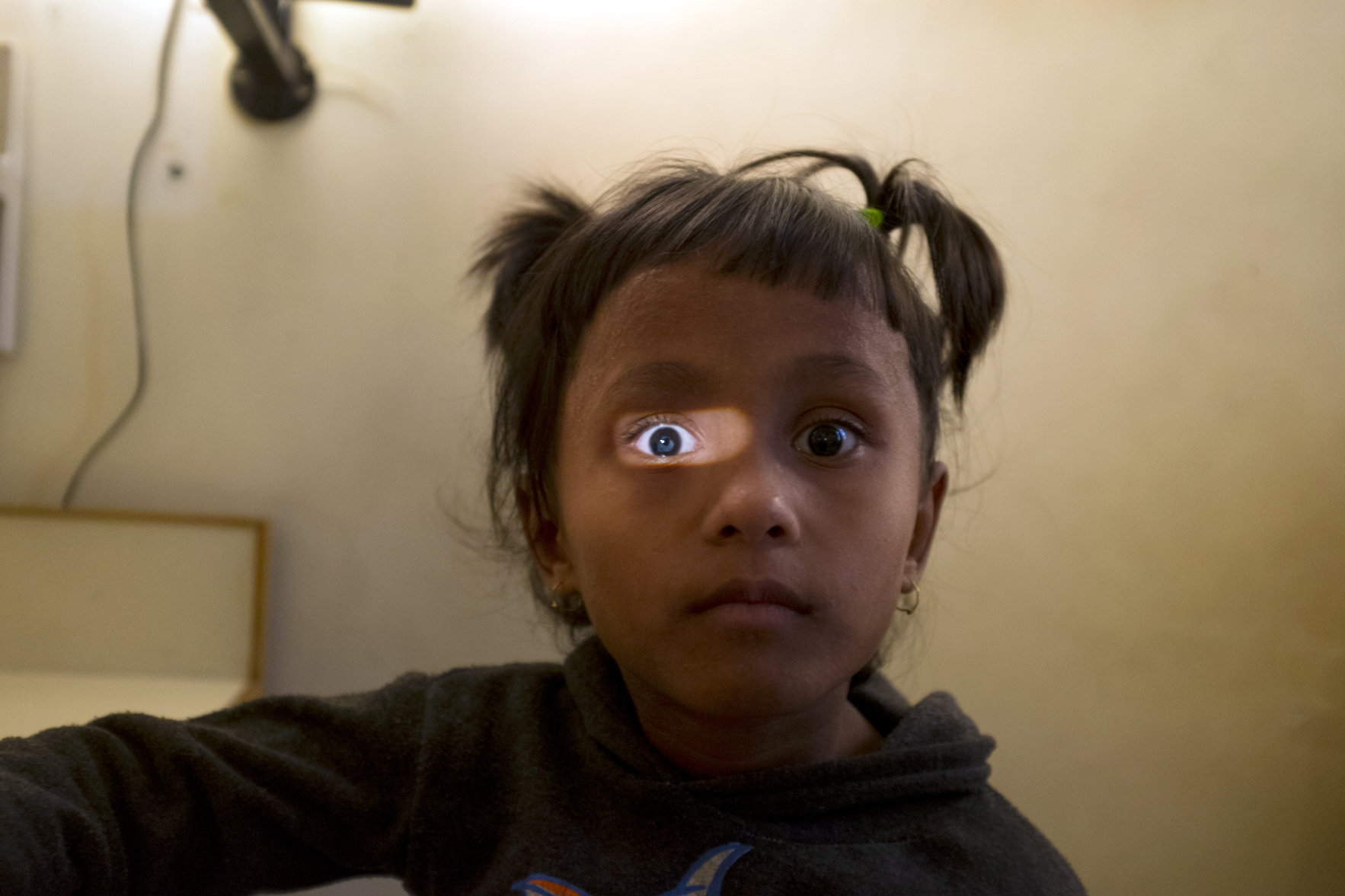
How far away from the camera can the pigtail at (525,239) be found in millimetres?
665

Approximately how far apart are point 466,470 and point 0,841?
0.47m

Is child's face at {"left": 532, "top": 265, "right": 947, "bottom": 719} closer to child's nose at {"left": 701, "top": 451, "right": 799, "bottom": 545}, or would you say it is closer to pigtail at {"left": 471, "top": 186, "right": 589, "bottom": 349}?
child's nose at {"left": 701, "top": 451, "right": 799, "bottom": 545}

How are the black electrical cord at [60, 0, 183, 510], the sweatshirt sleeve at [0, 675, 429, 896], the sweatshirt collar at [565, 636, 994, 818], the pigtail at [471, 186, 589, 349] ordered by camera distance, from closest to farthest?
1. the sweatshirt sleeve at [0, 675, 429, 896]
2. the sweatshirt collar at [565, 636, 994, 818]
3. the pigtail at [471, 186, 589, 349]
4. the black electrical cord at [60, 0, 183, 510]

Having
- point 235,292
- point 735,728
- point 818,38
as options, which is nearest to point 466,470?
point 235,292

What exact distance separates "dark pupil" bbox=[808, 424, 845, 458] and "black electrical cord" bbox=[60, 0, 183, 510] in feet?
2.21

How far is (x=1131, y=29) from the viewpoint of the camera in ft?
2.71

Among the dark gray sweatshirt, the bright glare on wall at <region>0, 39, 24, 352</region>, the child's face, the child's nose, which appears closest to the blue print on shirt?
the dark gray sweatshirt

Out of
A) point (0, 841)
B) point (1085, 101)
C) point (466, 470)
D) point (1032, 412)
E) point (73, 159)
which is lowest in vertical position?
point (0, 841)

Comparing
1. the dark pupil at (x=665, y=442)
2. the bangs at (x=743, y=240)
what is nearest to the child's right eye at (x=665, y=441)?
the dark pupil at (x=665, y=442)

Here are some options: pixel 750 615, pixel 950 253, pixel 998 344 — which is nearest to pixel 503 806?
pixel 750 615

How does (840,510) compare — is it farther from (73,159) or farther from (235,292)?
(73,159)

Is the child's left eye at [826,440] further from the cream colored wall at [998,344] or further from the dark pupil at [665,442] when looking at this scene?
the cream colored wall at [998,344]

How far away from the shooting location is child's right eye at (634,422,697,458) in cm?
49

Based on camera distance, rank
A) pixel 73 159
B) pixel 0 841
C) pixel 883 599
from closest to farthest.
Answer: pixel 0 841 → pixel 883 599 → pixel 73 159
